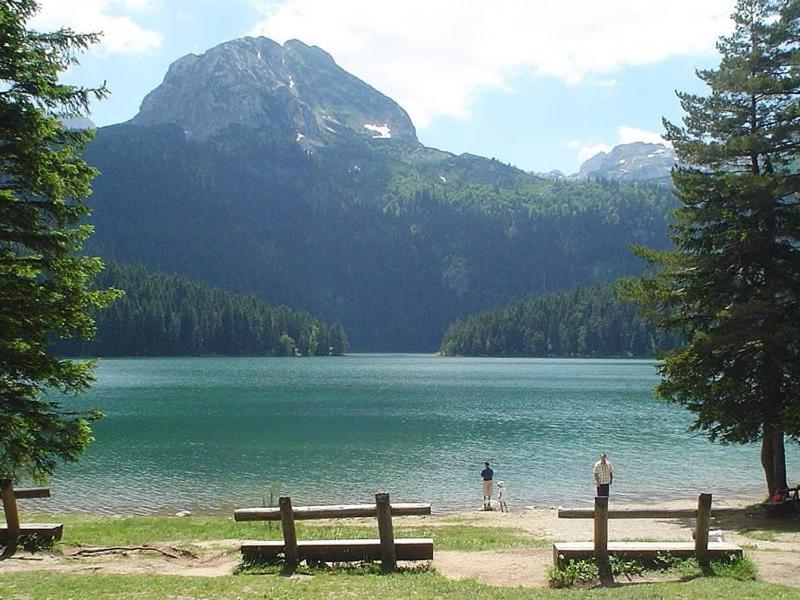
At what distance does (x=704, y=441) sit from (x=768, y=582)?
156 ft

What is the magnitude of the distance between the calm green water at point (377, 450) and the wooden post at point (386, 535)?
2068 cm

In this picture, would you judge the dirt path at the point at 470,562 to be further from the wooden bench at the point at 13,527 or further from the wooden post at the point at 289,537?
the wooden post at the point at 289,537

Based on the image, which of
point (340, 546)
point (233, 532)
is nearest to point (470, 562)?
point (340, 546)

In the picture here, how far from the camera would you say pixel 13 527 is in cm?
1948

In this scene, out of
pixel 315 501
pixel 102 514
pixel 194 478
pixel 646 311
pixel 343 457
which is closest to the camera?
pixel 646 311

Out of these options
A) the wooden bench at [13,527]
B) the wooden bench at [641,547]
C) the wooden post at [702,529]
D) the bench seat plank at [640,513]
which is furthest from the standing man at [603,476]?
the wooden bench at [13,527]

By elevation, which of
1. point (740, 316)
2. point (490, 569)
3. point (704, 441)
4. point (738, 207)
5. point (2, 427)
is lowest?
point (704, 441)

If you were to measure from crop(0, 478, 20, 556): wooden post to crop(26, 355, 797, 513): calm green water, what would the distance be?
53.0 feet

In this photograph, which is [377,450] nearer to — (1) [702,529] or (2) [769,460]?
(2) [769,460]

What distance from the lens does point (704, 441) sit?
59344mm

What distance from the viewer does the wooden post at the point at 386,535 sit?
53.3 ft

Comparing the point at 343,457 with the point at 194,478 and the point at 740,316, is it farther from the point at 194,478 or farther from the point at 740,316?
the point at 740,316

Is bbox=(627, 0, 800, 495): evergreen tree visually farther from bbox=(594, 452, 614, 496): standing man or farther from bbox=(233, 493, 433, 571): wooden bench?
bbox=(233, 493, 433, 571): wooden bench

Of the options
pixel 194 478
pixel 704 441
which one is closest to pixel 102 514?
pixel 194 478
